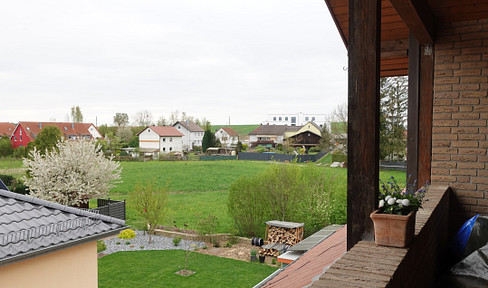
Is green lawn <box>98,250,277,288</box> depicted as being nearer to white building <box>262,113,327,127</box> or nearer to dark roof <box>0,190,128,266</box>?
dark roof <box>0,190,128,266</box>

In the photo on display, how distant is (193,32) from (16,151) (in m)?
47.9

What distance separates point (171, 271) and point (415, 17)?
8544mm

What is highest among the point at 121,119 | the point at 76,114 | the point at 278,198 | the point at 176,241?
the point at 76,114

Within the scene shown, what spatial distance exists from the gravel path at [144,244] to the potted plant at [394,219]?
33.6ft

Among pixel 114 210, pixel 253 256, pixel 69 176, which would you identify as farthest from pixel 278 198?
pixel 69 176

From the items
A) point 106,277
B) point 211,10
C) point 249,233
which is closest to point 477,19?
point 106,277

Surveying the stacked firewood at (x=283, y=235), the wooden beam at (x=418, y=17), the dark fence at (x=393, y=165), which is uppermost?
the wooden beam at (x=418, y=17)

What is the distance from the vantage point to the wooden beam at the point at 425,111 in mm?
3420

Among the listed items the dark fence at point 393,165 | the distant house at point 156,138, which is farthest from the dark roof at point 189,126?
the dark fence at point 393,165

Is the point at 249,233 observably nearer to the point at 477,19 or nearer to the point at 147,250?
the point at 147,250

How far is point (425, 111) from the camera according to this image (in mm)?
3475

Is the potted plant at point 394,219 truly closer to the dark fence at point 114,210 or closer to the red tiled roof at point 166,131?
the dark fence at point 114,210

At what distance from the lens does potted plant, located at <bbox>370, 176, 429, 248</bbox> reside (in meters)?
1.51

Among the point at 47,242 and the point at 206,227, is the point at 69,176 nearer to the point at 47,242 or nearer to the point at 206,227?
the point at 206,227
